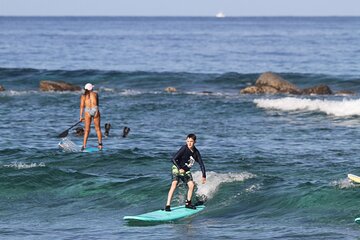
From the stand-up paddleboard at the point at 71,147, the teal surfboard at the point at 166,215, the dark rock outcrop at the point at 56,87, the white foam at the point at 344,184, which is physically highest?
the dark rock outcrop at the point at 56,87

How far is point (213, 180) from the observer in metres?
20.0

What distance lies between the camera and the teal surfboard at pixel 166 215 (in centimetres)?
1647

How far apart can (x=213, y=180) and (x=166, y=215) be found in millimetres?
3461

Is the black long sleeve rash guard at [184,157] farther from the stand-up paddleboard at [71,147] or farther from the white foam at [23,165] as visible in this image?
the stand-up paddleboard at [71,147]

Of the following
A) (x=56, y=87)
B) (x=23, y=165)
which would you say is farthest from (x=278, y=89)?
(x=23, y=165)

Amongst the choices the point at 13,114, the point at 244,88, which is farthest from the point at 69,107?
the point at 244,88

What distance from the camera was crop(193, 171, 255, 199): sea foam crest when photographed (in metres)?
19.4

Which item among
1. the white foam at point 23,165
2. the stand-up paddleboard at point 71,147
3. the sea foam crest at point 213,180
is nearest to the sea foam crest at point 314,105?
the stand-up paddleboard at point 71,147

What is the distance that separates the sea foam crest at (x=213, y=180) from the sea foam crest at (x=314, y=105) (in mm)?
12747

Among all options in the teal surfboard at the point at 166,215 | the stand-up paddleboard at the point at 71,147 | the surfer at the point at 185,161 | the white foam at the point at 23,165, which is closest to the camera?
the teal surfboard at the point at 166,215

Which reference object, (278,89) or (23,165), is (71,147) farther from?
(278,89)

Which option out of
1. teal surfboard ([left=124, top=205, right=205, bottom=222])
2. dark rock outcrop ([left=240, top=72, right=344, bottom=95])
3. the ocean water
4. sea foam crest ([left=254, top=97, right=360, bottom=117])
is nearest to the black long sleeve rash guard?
teal surfboard ([left=124, top=205, right=205, bottom=222])

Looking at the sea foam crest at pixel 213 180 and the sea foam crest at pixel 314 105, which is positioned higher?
the sea foam crest at pixel 314 105

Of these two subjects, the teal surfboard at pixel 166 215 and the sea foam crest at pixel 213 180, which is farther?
the sea foam crest at pixel 213 180
